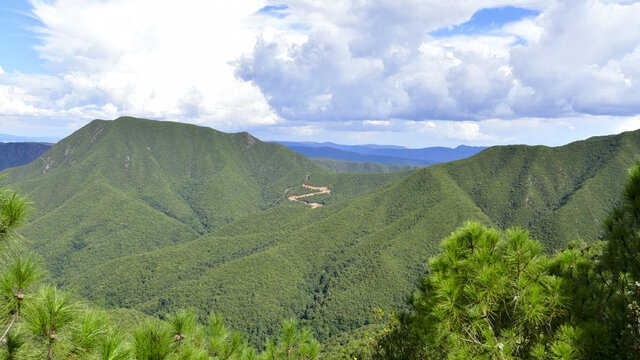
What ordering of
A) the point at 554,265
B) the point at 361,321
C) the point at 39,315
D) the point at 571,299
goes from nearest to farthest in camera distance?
the point at 39,315, the point at 571,299, the point at 554,265, the point at 361,321

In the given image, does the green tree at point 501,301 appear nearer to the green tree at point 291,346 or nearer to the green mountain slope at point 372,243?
the green tree at point 291,346

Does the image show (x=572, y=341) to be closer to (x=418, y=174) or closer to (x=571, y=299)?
(x=571, y=299)

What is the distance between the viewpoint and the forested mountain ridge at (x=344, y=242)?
115 m

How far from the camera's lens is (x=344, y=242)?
500ft

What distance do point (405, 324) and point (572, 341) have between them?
15.7ft

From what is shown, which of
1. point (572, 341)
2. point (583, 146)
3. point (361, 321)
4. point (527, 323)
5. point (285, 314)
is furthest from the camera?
point (583, 146)

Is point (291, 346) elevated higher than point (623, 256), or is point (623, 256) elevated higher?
point (623, 256)

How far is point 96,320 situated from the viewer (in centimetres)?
486

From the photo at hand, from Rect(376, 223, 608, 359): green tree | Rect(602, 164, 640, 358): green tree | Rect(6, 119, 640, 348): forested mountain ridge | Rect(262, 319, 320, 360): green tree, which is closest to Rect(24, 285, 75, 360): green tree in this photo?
Rect(262, 319, 320, 360): green tree

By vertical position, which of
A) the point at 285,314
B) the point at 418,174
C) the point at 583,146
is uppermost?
the point at 583,146

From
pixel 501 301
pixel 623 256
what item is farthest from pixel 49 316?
pixel 623 256

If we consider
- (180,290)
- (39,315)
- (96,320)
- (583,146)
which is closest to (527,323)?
(96,320)

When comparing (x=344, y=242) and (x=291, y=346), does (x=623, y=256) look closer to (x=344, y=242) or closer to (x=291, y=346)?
(x=291, y=346)

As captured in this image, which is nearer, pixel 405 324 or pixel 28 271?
pixel 28 271
